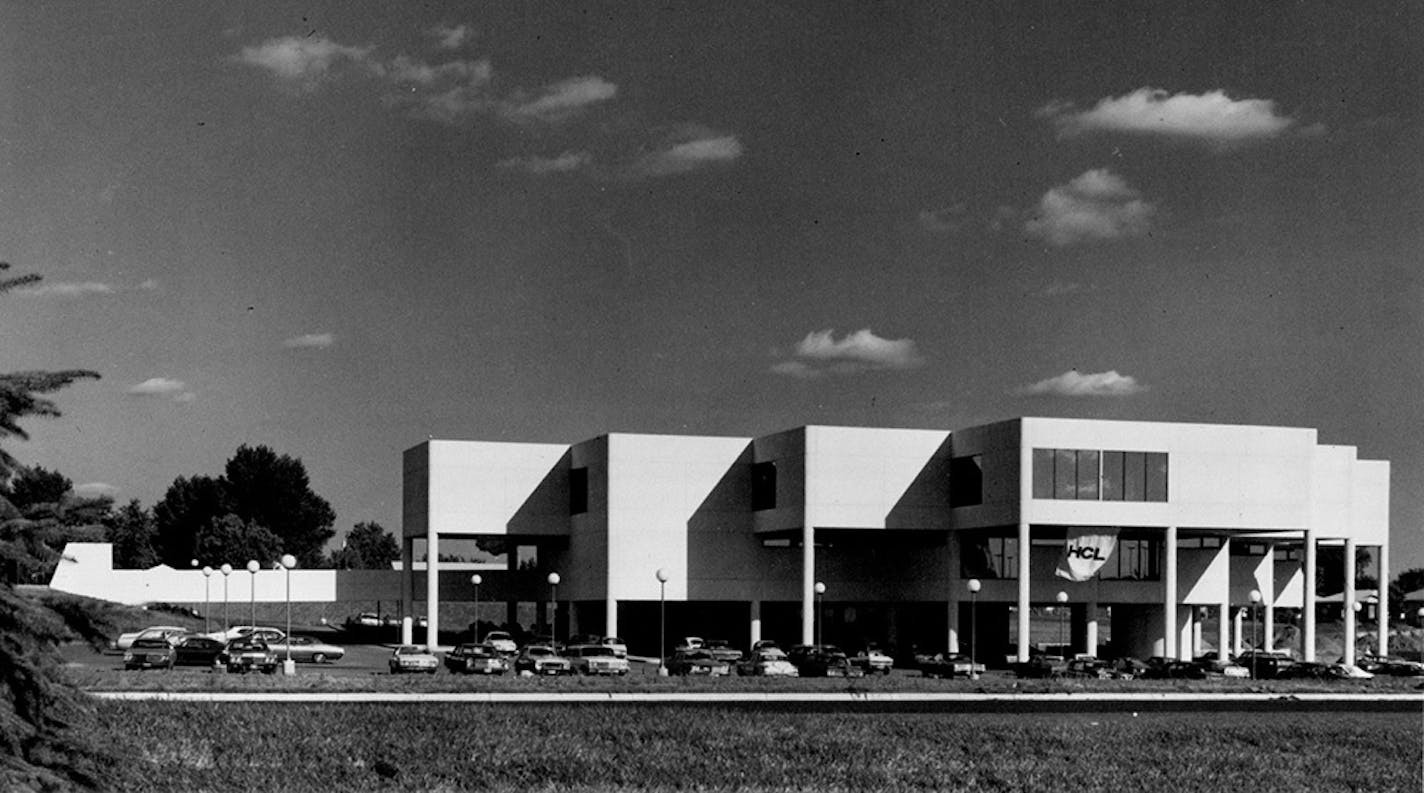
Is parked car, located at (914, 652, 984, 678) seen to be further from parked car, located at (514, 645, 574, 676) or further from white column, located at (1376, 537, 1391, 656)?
white column, located at (1376, 537, 1391, 656)

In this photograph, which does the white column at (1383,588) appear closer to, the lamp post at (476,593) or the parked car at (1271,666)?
the parked car at (1271,666)

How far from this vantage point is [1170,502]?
225 ft

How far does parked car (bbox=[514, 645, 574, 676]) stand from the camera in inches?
2099

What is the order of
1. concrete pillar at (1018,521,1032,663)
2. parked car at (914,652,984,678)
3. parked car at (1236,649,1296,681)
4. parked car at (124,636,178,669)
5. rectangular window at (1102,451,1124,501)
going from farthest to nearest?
rectangular window at (1102,451,1124,501) < concrete pillar at (1018,521,1032,663) < parked car at (1236,649,1296,681) < parked car at (914,652,984,678) < parked car at (124,636,178,669)

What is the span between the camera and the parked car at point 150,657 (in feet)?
169

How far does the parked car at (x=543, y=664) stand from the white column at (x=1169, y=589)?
2716cm

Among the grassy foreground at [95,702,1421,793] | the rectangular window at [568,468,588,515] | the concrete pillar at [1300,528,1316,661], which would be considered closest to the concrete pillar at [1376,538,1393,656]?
the concrete pillar at [1300,528,1316,661]

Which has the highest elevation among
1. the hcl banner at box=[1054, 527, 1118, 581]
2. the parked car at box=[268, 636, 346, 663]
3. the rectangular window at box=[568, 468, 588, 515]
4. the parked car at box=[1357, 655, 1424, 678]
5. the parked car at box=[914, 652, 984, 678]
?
the rectangular window at box=[568, 468, 588, 515]

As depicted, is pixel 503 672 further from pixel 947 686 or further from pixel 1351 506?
pixel 1351 506

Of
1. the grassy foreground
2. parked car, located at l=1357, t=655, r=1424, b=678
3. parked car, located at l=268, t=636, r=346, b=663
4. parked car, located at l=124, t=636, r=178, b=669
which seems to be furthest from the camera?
parked car, located at l=1357, t=655, r=1424, b=678

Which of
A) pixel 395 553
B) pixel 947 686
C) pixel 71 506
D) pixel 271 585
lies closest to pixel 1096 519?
pixel 947 686

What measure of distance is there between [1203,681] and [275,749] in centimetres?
3411

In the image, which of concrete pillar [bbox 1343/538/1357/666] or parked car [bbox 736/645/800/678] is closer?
parked car [bbox 736/645/800/678]

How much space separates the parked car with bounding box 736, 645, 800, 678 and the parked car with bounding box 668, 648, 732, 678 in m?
0.63
